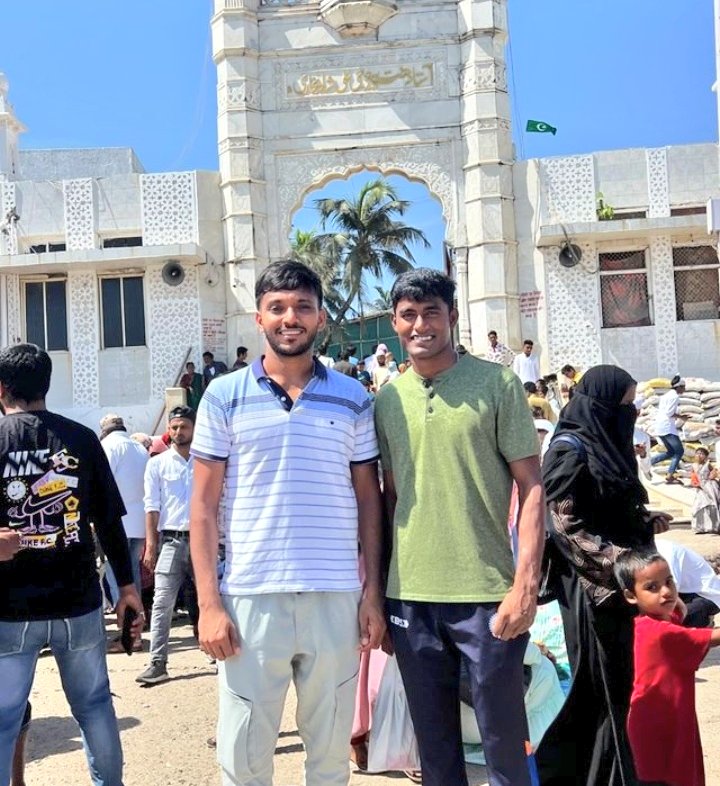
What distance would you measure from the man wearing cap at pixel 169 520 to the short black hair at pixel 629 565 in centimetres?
325

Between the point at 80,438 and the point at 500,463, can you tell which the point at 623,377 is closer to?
the point at 500,463

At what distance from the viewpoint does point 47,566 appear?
2.92 meters

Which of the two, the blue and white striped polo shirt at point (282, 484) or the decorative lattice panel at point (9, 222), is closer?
the blue and white striped polo shirt at point (282, 484)

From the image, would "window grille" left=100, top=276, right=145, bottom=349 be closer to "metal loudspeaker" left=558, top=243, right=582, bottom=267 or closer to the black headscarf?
"metal loudspeaker" left=558, top=243, right=582, bottom=267

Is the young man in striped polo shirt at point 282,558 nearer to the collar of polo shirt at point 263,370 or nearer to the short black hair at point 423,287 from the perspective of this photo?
the collar of polo shirt at point 263,370

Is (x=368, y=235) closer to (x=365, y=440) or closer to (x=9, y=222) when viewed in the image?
(x=9, y=222)

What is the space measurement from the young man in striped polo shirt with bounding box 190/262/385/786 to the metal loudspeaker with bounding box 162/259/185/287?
51.5ft

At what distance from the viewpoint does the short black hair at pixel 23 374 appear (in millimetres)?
3025

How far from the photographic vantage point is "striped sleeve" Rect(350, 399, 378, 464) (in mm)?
2699

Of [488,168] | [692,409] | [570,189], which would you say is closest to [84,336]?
[488,168]

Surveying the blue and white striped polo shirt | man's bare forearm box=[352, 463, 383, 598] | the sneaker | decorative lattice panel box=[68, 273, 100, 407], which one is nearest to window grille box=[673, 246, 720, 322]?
decorative lattice panel box=[68, 273, 100, 407]

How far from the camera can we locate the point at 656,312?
57.9 ft

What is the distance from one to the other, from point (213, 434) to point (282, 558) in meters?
0.42

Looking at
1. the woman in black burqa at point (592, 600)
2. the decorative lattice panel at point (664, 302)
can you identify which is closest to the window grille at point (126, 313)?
the decorative lattice panel at point (664, 302)
